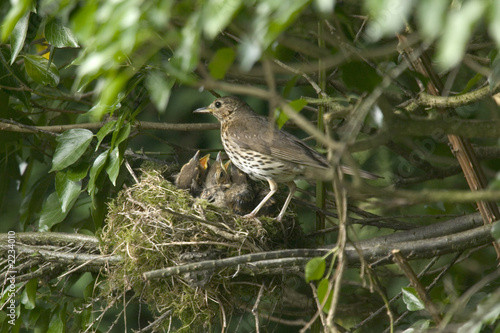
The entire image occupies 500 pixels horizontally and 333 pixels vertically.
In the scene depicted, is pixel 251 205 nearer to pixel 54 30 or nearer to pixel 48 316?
pixel 48 316

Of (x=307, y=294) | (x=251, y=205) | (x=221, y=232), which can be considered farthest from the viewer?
(x=307, y=294)

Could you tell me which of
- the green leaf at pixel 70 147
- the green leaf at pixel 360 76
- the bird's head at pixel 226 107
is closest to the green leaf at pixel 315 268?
the green leaf at pixel 360 76

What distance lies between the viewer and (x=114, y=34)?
5.40ft

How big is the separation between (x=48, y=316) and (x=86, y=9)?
3.07 m

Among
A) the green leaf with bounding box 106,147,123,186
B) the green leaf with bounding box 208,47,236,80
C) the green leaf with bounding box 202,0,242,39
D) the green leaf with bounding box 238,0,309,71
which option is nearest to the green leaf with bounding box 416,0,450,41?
the green leaf with bounding box 238,0,309,71

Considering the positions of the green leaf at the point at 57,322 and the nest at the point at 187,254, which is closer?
the nest at the point at 187,254

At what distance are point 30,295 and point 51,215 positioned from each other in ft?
1.65

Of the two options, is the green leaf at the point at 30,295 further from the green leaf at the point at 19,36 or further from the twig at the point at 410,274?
the twig at the point at 410,274

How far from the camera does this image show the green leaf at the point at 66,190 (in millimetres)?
3986

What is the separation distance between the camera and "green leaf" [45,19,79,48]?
132 inches

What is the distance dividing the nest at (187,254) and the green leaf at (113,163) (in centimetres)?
33

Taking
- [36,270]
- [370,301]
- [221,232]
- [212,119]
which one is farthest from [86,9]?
[212,119]

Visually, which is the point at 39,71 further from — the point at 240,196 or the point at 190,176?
the point at 240,196

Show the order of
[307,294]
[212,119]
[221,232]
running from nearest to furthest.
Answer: [221,232] → [307,294] → [212,119]
